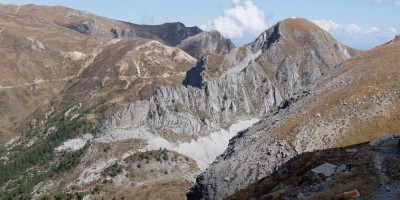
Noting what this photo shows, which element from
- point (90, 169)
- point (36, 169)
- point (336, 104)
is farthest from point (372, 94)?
point (36, 169)

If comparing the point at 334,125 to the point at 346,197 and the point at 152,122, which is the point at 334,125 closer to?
the point at 346,197

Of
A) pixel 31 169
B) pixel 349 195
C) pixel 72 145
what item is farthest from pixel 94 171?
pixel 349 195

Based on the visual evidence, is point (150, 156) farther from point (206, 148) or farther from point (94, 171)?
point (206, 148)

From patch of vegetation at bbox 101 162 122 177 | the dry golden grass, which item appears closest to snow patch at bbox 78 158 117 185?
patch of vegetation at bbox 101 162 122 177

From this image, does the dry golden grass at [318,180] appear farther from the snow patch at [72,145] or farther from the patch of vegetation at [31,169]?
the snow patch at [72,145]

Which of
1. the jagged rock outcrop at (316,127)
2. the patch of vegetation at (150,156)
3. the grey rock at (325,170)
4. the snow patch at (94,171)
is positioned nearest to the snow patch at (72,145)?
the snow patch at (94,171)

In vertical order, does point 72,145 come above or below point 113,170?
below

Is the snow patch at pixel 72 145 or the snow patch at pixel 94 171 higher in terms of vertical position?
the snow patch at pixel 94 171

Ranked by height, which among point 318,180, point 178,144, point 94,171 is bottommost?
point 94,171

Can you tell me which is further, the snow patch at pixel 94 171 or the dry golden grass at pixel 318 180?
the snow patch at pixel 94 171

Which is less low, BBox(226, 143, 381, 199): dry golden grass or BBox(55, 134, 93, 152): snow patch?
BBox(226, 143, 381, 199): dry golden grass

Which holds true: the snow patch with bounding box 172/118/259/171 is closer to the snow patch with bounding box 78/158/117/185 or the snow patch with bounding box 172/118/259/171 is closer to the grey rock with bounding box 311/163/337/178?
the snow patch with bounding box 78/158/117/185
